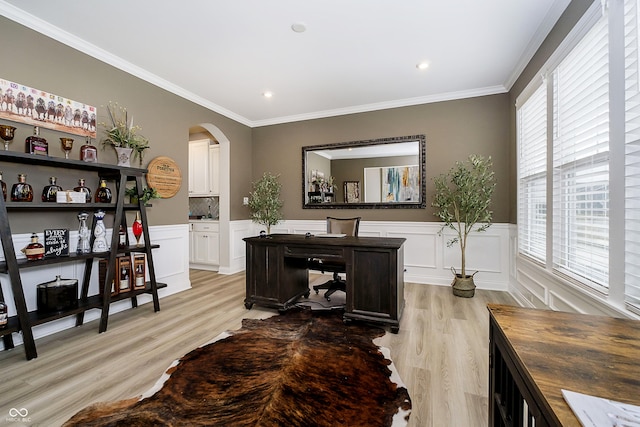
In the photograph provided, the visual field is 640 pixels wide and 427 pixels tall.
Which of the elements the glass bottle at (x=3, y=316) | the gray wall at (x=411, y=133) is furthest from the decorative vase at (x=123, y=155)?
the gray wall at (x=411, y=133)

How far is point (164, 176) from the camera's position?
360 cm

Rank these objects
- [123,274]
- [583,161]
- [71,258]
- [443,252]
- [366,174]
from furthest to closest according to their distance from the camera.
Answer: [366,174] < [443,252] < [123,274] < [71,258] < [583,161]

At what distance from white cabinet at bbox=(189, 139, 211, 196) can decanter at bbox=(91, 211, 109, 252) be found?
2.67m

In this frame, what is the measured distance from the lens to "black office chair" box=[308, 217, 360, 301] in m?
3.39

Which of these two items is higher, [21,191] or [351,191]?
[351,191]

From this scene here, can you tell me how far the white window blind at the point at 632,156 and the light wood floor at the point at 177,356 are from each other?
3.36ft

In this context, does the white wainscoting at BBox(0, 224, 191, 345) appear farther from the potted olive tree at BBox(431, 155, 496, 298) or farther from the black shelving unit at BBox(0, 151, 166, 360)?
the potted olive tree at BBox(431, 155, 496, 298)

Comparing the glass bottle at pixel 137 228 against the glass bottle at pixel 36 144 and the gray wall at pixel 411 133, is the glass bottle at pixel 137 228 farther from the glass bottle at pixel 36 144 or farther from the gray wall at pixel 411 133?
the gray wall at pixel 411 133

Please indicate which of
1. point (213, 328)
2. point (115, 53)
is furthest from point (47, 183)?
point (213, 328)

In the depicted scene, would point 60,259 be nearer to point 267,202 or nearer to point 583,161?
point 267,202

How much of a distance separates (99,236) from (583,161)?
4149mm

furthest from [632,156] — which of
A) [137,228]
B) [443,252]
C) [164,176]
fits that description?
[164,176]

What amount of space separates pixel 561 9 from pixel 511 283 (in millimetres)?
3028

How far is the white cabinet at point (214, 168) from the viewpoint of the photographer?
5.23 m
